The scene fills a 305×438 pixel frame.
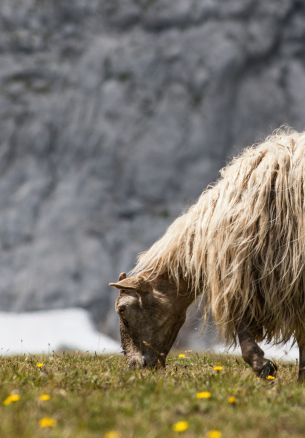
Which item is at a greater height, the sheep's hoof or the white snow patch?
the sheep's hoof

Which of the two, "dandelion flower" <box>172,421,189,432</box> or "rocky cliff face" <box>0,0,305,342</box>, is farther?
"rocky cliff face" <box>0,0,305,342</box>

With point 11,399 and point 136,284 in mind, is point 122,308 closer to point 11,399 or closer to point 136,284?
point 136,284

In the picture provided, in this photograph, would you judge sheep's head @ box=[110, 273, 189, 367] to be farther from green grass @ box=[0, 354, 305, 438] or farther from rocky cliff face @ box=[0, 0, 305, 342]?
rocky cliff face @ box=[0, 0, 305, 342]

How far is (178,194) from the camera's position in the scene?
60.4 m

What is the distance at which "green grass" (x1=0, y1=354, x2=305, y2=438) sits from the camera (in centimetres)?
349

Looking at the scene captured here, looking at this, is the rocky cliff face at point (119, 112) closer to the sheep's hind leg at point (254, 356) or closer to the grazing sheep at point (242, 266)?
the grazing sheep at point (242, 266)

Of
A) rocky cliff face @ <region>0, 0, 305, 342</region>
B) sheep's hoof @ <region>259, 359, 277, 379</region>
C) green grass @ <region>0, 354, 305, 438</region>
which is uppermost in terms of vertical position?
rocky cliff face @ <region>0, 0, 305, 342</region>

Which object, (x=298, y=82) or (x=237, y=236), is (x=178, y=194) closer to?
(x=298, y=82)

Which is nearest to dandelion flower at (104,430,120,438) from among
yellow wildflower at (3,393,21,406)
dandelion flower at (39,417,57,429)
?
dandelion flower at (39,417,57,429)

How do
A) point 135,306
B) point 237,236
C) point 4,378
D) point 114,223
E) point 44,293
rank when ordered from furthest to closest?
point 114,223, point 44,293, point 135,306, point 237,236, point 4,378

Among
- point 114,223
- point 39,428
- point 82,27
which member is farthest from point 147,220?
point 39,428

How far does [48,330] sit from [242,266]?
150 ft

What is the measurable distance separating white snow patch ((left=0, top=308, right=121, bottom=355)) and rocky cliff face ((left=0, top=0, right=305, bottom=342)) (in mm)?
1706

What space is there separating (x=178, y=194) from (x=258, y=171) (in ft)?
176
